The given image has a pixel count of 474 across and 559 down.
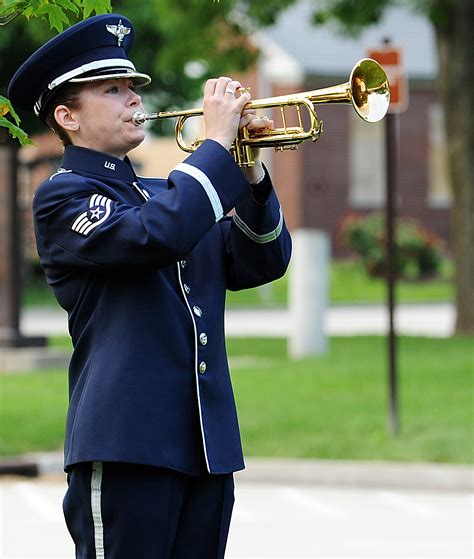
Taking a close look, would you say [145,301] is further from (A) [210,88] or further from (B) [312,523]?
(B) [312,523]

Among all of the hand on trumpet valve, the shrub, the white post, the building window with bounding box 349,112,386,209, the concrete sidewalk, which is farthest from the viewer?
the building window with bounding box 349,112,386,209

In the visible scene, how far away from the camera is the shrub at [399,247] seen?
30312 millimetres

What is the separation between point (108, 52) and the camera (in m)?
3.51

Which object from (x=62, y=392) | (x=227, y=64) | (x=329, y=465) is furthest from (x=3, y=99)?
(x=227, y=64)

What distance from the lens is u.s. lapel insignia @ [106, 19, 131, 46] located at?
3566mm

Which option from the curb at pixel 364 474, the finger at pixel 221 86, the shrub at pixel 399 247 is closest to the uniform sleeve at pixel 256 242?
the finger at pixel 221 86

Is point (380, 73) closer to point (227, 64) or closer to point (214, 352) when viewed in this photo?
point (214, 352)

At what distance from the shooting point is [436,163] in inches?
1323

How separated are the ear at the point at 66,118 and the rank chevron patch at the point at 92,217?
9.4 inches

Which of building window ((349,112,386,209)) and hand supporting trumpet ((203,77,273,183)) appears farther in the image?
building window ((349,112,386,209))

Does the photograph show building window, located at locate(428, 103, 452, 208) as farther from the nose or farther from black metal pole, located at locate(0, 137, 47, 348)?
the nose

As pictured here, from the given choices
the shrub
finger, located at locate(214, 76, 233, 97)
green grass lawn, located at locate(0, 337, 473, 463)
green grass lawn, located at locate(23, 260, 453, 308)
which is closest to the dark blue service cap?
finger, located at locate(214, 76, 233, 97)

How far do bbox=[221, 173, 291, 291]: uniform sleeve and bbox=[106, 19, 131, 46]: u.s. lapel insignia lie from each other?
1.69ft

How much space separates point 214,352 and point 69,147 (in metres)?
0.62
